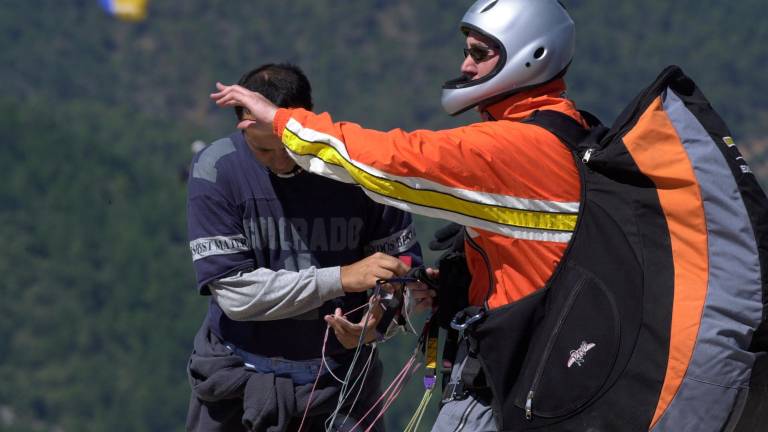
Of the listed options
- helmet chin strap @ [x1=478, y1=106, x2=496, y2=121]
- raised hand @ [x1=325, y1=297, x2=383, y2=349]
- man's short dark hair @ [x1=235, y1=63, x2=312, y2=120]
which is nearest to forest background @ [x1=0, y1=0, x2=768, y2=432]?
raised hand @ [x1=325, y1=297, x2=383, y2=349]

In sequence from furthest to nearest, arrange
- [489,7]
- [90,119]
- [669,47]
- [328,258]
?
[669,47]
[90,119]
[328,258]
[489,7]

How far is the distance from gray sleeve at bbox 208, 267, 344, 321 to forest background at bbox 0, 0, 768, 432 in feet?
164

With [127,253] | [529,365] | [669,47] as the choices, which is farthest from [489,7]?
[669,47]

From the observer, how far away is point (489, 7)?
225 inches

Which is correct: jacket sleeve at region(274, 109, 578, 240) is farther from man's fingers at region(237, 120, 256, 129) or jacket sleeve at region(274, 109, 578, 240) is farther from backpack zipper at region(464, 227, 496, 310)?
man's fingers at region(237, 120, 256, 129)

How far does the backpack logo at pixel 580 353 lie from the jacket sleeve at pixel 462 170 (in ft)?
1.16

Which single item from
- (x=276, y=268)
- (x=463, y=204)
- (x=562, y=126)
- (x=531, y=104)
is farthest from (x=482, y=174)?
(x=276, y=268)

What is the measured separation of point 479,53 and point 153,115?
9246 centimetres

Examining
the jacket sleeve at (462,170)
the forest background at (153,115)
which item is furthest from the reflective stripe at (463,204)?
the forest background at (153,115)

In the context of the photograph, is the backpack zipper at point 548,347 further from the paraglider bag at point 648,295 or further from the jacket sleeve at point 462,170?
the jacket sleeve at point 462,170

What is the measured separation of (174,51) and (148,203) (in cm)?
2989

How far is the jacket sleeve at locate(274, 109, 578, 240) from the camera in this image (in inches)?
206

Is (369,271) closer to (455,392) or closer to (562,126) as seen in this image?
(455,392)

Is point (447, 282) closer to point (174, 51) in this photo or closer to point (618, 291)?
point (618, 291)
